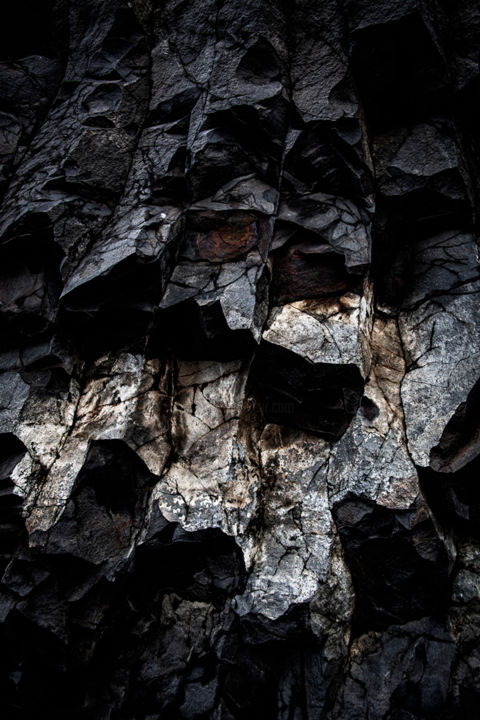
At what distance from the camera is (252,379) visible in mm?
2539

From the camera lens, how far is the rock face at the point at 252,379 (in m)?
2.15

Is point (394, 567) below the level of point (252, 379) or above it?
below

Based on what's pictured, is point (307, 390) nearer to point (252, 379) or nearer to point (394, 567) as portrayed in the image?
point (252, 379)

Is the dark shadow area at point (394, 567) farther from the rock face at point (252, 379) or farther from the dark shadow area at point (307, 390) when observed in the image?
the dark shadow area at point (307, 390)

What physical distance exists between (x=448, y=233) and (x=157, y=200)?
1802 millimetres

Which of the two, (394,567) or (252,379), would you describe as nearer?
(394,567)

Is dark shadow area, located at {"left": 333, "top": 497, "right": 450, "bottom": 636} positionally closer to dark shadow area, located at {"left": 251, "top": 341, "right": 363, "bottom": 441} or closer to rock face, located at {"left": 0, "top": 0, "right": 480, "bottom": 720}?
rock face, located at {"left": 0, "top": 0, "right": 480, "bottom": 720}

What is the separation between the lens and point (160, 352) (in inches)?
101

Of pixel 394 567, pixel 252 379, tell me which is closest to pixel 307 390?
pixel 252 379

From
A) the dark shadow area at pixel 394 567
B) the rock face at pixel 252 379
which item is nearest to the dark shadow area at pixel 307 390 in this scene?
the rock face at pixel 252 379

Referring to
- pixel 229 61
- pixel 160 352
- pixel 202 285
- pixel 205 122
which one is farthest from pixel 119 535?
pixel 229 61

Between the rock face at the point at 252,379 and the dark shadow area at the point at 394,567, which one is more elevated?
the rock face at the point at 252,379

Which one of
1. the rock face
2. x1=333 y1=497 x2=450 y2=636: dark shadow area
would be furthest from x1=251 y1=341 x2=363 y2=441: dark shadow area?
x1=333 y1=497 x2=450 y2=636: dark shadow area

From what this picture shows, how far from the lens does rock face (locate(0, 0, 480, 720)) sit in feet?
7.06
